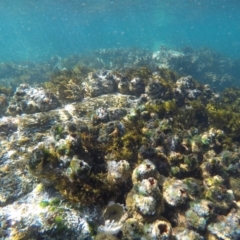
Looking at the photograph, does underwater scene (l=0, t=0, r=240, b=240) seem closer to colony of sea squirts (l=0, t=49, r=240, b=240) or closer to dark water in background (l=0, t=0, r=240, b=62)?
colony of sea squirts (l=0, t=49, r=240, b=240)

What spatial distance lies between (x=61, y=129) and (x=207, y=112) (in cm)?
474

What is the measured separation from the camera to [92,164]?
15.6ft

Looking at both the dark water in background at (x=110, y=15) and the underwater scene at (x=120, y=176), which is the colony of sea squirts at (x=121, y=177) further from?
the dark water in background at (x=110, y=15)

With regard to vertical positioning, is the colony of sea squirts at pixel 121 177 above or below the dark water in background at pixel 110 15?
below

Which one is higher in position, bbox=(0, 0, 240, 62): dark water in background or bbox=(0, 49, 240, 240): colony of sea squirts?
bbox=(0, 0, 240, 62): dark water in background

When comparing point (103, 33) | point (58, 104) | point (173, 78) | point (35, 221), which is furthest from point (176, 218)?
point (103, 33)

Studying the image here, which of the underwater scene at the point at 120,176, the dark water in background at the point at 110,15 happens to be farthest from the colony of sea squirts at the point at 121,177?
the dark water in background at the point at 110,15

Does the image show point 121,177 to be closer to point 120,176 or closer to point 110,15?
point 120,176

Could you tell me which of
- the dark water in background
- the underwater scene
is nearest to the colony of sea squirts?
the underwater scene

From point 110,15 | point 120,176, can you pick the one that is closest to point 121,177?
point 120,176

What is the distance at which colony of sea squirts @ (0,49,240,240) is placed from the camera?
380 cm

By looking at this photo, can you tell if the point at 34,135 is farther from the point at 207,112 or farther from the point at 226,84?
the point at 226,84

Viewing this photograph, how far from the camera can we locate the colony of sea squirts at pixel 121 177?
12.5 feet

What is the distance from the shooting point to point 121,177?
433 centimetres
